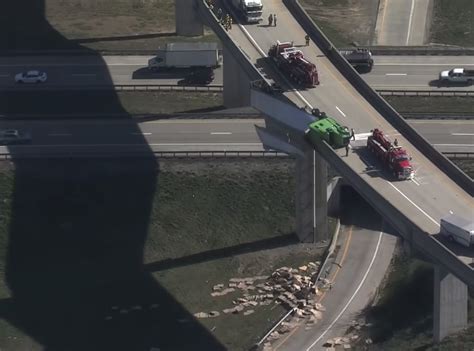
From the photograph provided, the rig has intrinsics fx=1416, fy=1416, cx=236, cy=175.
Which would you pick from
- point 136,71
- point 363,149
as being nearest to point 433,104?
point 136,71

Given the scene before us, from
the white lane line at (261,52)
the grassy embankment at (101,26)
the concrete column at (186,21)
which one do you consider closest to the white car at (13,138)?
the white lane line at (261,52)

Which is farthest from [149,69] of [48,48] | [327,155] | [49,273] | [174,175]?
[327,155]

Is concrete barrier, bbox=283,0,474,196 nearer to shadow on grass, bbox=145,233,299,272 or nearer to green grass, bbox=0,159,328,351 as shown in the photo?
green grass, bbox=0,159,328,351

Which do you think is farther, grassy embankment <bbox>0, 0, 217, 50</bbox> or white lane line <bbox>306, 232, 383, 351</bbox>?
grassy embankment <bbox>0, 0, 217, 50</bbox>

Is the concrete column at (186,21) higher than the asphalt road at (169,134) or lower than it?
higher

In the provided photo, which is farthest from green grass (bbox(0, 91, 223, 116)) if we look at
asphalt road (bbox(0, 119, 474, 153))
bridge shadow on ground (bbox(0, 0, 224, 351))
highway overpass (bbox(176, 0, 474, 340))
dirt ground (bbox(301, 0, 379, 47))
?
dirt ground (bbox(301, 0, 379, 47))

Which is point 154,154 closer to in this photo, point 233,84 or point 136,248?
point 136,248

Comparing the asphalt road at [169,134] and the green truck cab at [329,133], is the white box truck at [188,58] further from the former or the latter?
the green truck cab at [329,133]
